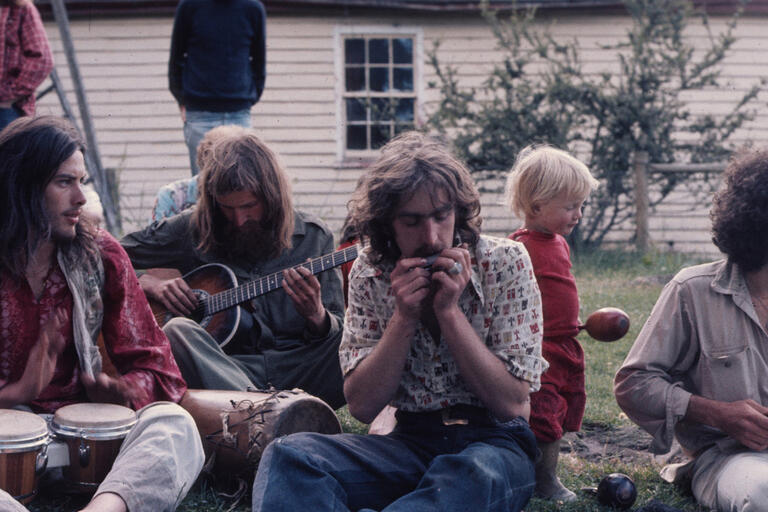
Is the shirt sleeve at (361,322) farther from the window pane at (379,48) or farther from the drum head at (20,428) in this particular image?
the window pane at (379,48)

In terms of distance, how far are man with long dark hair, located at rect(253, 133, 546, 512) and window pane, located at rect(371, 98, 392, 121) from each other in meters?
8.80

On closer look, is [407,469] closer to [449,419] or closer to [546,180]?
[449,419]

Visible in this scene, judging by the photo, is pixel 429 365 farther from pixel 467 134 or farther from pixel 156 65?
pixel 156 65

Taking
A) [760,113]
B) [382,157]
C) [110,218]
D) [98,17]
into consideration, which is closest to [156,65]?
[98,17]

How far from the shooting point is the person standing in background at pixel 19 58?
6.51 meters

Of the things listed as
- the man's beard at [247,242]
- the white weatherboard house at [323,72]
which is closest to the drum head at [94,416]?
the man's beard at [247,242]

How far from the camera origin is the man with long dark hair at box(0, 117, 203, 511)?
329cm

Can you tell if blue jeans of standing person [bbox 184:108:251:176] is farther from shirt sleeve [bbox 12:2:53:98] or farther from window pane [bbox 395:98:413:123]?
window pane [bbox 395:98:413:123]

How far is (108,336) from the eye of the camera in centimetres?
359

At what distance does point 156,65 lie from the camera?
12641 millimetres

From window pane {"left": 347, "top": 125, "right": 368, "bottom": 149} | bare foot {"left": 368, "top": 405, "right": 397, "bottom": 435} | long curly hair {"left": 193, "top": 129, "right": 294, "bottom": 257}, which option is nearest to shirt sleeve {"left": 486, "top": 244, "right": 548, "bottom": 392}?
bare foot {"left": 368, "top": 405, "right": 397, "bottom": 435}

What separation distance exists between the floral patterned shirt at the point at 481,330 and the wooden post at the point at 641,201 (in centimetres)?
795

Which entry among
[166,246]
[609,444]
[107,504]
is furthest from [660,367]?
[166,246]

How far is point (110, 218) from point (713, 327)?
28.0 ft
